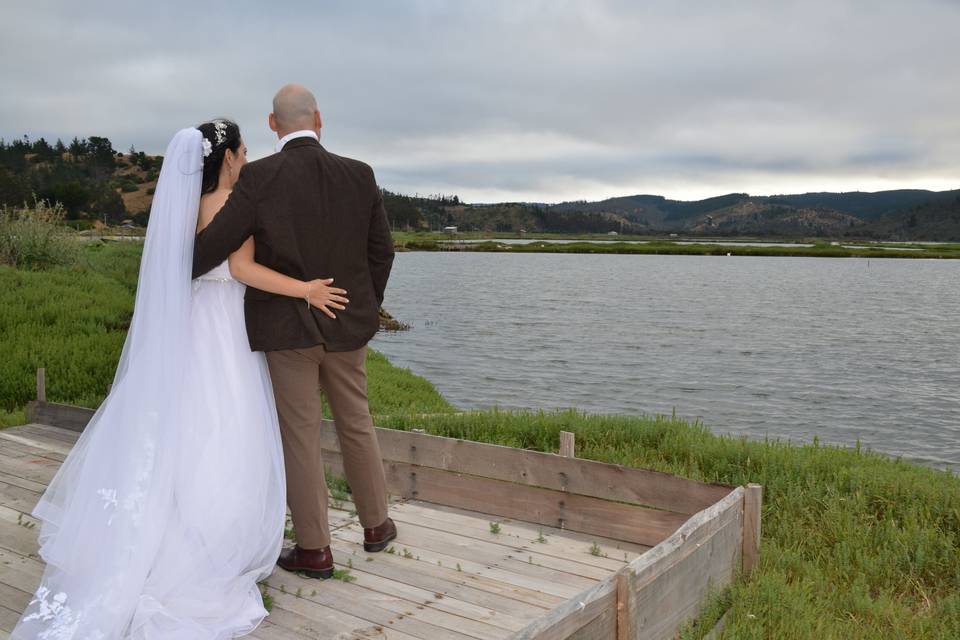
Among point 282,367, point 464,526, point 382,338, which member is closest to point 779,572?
point 464,526

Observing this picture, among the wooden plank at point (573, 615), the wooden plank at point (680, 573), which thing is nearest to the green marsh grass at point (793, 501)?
the wooden plank at point (680, 573)

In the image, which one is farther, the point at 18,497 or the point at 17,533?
the point at 18,497

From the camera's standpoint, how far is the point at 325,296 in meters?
4.61

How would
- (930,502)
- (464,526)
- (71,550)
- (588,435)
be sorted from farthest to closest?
(588,435)
(930,502)
(464,526)
(71,550)

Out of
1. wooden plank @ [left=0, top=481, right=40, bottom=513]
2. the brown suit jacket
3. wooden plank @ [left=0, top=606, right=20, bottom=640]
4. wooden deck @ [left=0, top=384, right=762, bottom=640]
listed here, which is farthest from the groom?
wooden plank @ [left=0, top=481, right=40, bottom=513]

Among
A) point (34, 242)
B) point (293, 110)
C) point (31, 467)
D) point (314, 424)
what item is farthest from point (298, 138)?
point (34, 242)

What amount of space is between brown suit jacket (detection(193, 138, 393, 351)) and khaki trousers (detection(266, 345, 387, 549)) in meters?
0.13

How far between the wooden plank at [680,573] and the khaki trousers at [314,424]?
2001 millimetres

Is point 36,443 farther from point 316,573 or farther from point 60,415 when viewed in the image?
point 316,573

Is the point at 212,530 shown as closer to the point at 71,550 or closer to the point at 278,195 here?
the point at 71,550

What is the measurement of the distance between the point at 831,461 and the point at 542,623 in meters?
6.50

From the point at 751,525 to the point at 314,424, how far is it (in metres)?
2.76

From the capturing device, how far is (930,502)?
23.1 ft

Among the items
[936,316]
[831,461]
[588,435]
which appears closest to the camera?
[831,461]
